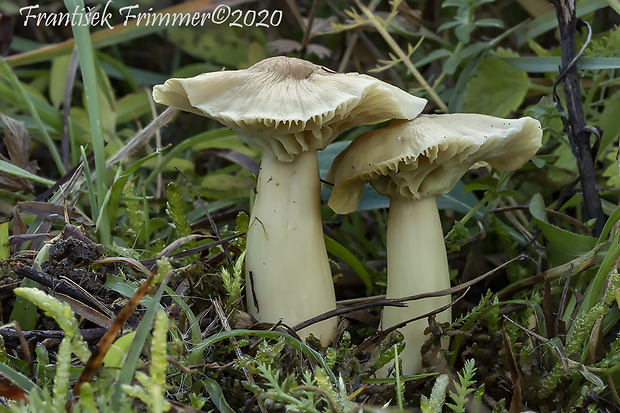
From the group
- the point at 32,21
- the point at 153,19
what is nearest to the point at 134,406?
the point at 153,19

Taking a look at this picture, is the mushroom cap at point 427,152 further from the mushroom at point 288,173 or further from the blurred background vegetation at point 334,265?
the blurred background vegetation at point 334,265

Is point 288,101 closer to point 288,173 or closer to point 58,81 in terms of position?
point 288,173

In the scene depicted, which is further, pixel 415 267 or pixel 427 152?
pixel 415 267

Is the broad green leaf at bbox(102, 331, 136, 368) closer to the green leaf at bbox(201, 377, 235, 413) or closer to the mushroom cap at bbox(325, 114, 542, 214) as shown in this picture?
the green leaf at bbox(201, 377, 235, 413)

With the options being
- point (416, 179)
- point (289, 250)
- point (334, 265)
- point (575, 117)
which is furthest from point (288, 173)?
point (575, 117)

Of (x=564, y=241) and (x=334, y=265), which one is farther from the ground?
(x=564, y=241)

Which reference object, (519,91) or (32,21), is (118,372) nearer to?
(519,91)
